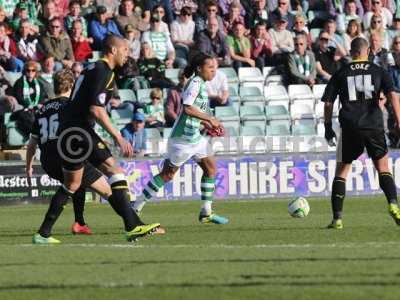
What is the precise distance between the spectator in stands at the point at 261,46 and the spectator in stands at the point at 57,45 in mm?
4298

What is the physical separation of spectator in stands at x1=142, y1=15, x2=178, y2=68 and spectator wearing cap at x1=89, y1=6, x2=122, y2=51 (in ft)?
2.40

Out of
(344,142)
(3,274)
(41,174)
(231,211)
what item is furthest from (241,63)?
(3,274)

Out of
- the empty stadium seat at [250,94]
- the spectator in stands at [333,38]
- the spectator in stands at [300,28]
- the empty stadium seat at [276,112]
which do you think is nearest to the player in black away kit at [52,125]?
the empty stadium seat at [276,112]

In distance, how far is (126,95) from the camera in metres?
25.6

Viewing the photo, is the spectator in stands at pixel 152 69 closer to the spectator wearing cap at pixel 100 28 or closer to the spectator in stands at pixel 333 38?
the spectator wearing cap at pixel 100 28

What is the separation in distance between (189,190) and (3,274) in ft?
44.6

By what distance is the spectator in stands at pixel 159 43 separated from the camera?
86.6ft

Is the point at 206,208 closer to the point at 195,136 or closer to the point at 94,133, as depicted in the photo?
the point at 195,136

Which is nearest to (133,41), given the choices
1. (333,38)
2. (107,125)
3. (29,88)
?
(29,88)

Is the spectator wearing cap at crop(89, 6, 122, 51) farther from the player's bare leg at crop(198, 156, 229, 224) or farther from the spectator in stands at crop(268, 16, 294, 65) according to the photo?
the player's bare leg at crop(198, 156, 229, 224)

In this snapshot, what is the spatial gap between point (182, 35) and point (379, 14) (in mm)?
5033

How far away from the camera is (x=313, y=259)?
34.8 feet

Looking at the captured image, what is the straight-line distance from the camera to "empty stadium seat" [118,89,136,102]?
25492mm

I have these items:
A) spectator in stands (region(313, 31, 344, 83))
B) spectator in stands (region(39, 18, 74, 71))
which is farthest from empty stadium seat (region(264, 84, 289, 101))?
spectator in stands (region(39, 18, 74, 71))
